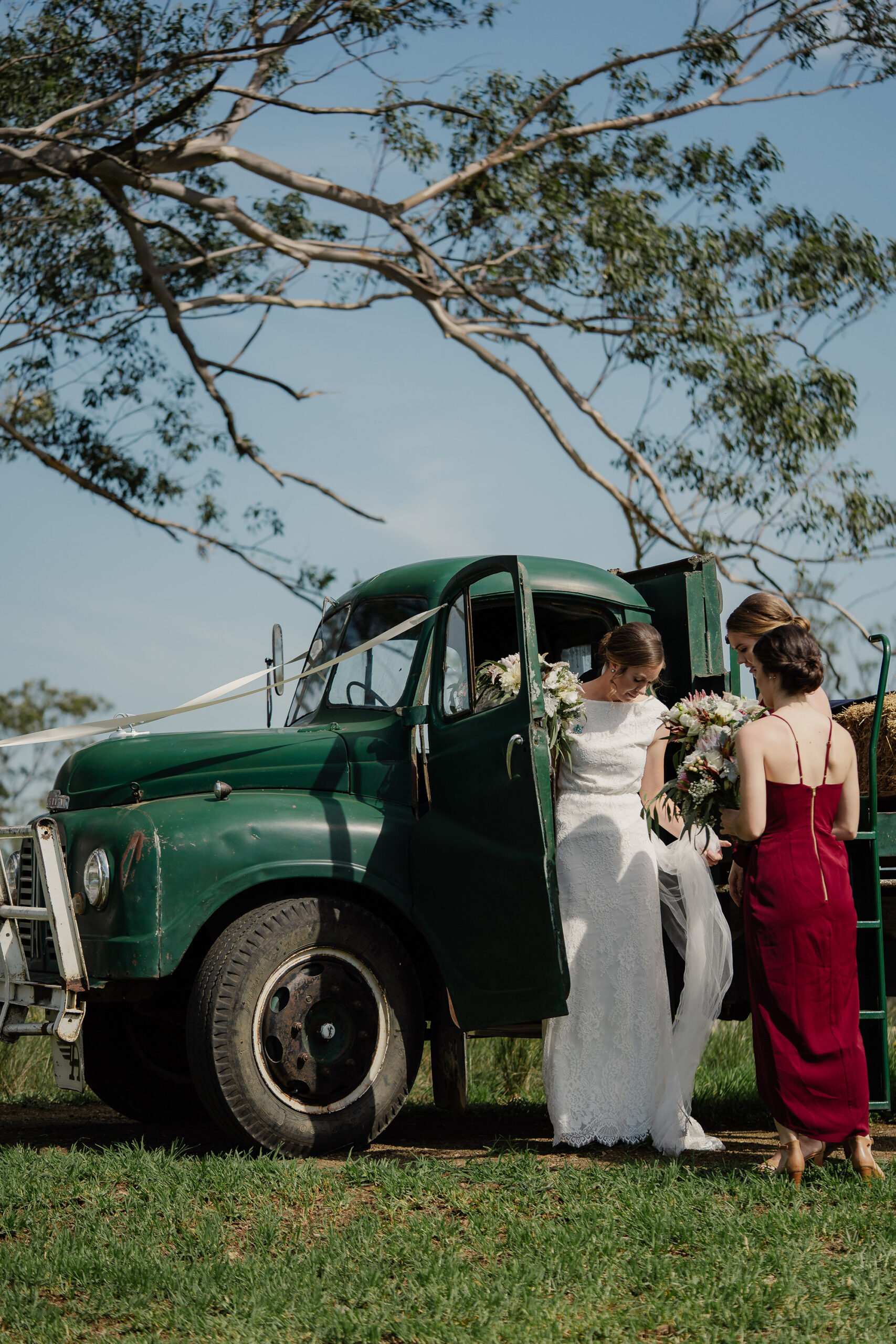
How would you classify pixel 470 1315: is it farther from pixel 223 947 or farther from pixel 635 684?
pixel 635 684

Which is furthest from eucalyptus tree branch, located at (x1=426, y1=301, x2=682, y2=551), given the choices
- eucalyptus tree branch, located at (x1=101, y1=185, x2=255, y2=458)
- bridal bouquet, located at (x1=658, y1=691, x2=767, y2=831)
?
bridal bouquet, located at (x1=658, y1=691, x2=767, y2=831)

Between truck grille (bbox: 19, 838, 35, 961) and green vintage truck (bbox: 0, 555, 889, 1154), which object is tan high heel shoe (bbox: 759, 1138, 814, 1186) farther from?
truck grille (bbox: 19, 838, 35, 961)

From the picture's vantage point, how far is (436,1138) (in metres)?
6.73

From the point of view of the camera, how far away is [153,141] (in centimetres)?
1464

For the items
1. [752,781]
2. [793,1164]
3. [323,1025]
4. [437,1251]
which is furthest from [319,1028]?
[752,781]

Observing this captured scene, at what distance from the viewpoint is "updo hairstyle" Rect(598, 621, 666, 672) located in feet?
20.2

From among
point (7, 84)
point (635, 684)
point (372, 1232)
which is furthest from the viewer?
point (7, 84)

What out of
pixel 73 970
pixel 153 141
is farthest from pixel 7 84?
pixel 73 970

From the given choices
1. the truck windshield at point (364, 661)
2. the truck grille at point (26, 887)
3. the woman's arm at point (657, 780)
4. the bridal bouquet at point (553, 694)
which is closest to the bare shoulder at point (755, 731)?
the woman's arm at point (657, 780)

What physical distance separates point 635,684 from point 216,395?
11424mm

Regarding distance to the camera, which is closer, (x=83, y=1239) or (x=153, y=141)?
(x=83, y=1239)

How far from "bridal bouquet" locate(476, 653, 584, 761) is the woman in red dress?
1.05 meters

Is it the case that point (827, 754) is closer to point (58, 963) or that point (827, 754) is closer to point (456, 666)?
point (456, 666)

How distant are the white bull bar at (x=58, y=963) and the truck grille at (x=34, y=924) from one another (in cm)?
6
